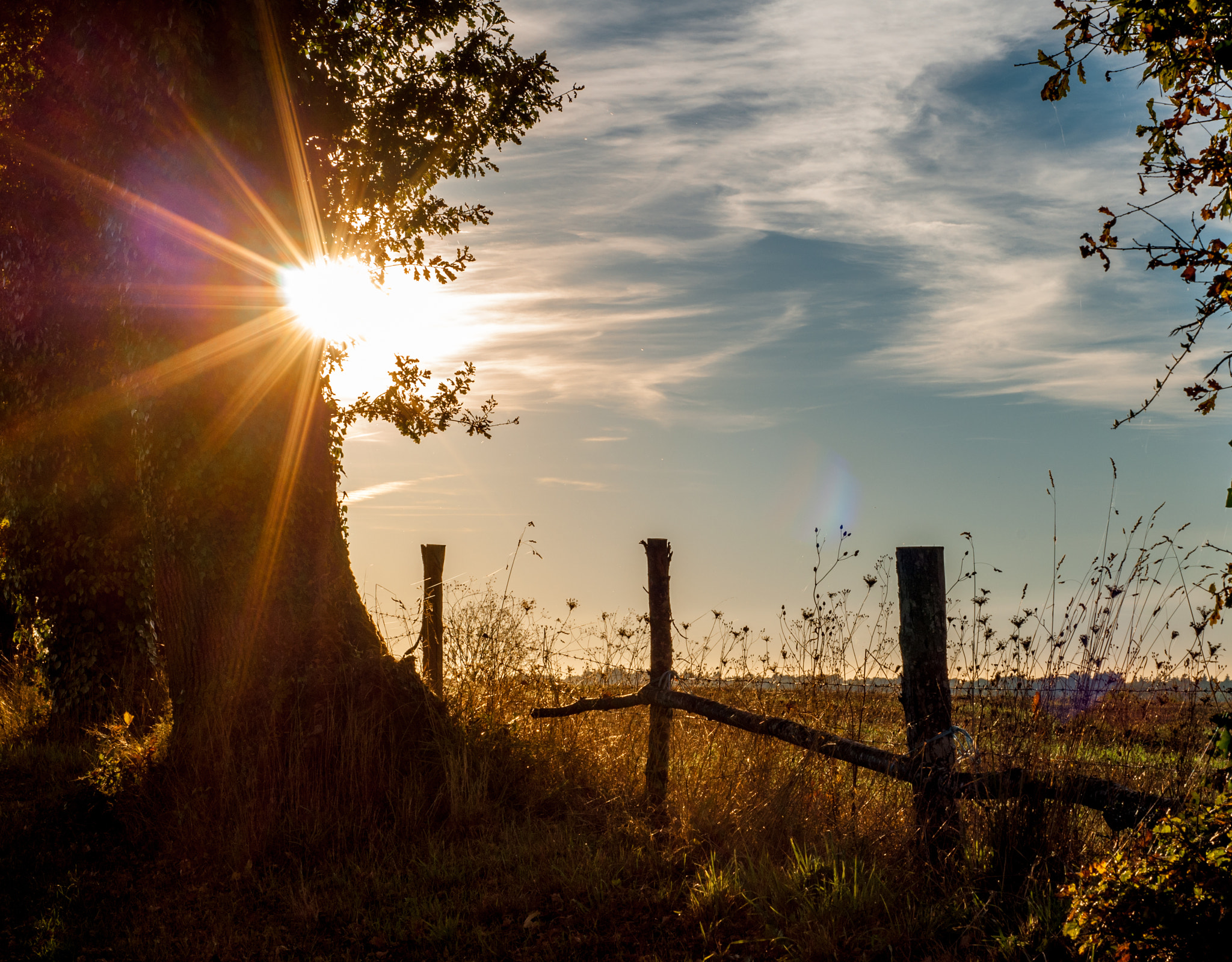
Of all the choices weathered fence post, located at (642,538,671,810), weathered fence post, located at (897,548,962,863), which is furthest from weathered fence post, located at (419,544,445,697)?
weathered fence post, located at (897,548,962,863)

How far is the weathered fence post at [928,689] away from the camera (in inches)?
204

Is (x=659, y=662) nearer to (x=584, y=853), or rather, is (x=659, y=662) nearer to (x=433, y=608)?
(x=584, y=853)

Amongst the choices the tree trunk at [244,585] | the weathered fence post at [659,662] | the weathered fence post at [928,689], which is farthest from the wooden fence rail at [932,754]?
the tree trunk at [244,585]

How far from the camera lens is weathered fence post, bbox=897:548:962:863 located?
5.19 meters

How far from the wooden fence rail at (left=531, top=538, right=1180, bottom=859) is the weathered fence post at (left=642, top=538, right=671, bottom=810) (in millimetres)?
1120

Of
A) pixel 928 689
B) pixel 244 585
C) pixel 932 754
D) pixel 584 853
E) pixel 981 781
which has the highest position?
pixel 244 585

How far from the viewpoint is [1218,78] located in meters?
4.75

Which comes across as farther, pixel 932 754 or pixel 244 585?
pixel 244 585

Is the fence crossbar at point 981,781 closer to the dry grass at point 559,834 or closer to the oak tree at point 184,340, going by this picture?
the dry grass at point 559,834

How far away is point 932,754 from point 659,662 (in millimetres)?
2580

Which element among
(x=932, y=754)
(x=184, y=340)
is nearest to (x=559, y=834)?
(x=932, y=754)

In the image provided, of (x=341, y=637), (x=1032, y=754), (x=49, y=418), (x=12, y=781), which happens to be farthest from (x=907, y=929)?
(x=49, y=418)

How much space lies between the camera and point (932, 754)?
5.24 m

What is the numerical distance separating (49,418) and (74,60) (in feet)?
15.8
